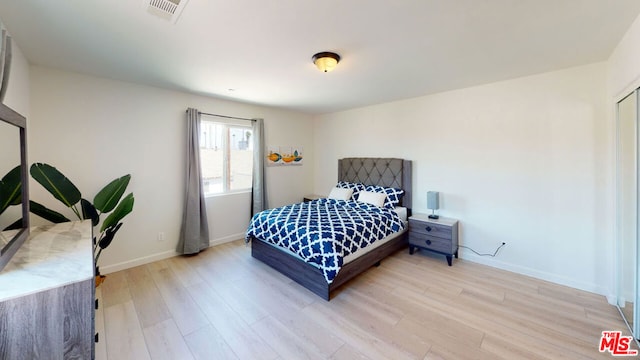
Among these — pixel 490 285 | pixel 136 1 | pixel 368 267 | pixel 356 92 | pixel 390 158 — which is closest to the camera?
pixel 136 1

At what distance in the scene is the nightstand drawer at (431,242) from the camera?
3192mm

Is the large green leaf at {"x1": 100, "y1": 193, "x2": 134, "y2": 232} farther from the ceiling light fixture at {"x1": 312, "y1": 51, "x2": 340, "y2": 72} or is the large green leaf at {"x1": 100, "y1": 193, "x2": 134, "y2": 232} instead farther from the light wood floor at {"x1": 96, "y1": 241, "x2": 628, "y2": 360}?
the ceiling light fixture at {"x1": 312, "y1": 51, "x2": 340, "y2": 72}

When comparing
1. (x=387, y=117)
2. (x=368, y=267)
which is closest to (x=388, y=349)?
(x=368, y=267)

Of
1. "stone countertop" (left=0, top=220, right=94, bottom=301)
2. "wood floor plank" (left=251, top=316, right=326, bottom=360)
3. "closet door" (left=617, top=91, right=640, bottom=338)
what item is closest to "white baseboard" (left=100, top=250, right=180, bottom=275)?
"stone countertop" (left=0, top=220, right=94, bottom=301)

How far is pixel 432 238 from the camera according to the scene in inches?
130

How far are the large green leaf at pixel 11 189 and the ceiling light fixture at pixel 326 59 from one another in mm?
2275

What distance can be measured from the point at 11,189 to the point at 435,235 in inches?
156

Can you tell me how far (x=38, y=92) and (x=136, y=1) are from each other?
6.84ft

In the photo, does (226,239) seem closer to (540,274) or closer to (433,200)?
(433,200)

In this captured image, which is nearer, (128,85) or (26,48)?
(26,48)

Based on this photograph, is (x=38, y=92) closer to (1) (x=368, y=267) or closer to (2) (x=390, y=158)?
(1) (x=368, y=267)

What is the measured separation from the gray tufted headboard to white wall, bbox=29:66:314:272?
221cm
